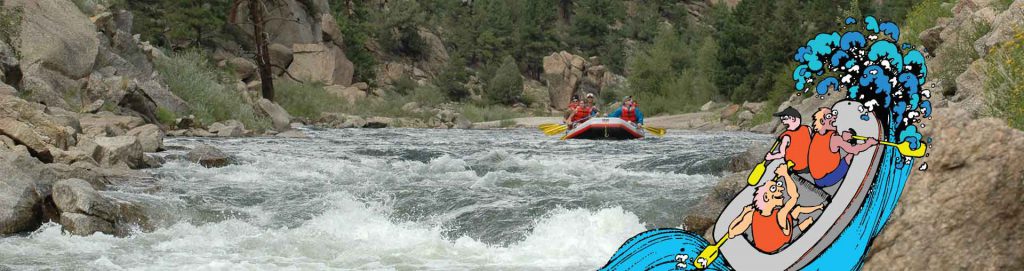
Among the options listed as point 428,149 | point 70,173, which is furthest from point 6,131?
point 428,149

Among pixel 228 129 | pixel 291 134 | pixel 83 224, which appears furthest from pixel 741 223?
pixel 291 134

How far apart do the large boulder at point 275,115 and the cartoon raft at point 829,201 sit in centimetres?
1791

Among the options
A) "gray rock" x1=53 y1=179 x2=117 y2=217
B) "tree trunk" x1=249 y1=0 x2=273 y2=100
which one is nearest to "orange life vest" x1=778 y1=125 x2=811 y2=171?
"gray rock" x1=53 y1=179 x2=117 y2=217

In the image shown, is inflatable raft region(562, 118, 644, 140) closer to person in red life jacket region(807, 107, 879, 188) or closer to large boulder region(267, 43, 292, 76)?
person in red life jacket region(807, 107, 879, 188)

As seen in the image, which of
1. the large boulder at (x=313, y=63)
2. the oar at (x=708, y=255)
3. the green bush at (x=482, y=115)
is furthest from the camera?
the green bush at (x=482, y=115)

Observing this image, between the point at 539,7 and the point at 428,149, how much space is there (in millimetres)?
46807

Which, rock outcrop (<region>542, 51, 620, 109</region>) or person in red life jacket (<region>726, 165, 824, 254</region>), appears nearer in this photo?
person in red life jacket (<region>726, 165, 824, 254</region>)

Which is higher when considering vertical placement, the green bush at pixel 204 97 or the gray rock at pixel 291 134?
the green bush at pixel 204 97

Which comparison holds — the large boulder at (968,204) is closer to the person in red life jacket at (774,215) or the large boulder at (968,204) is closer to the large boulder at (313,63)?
the person in red life jacket at (774,215)

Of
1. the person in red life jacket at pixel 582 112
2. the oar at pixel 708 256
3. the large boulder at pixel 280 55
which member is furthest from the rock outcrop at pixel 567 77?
the oar at pixel 708 256

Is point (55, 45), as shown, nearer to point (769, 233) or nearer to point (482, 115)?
point (769, 233)

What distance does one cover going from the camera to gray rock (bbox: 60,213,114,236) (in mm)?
6832

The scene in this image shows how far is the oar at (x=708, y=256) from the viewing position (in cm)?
289

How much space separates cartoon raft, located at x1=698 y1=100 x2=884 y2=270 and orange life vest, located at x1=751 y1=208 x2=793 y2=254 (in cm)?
2
